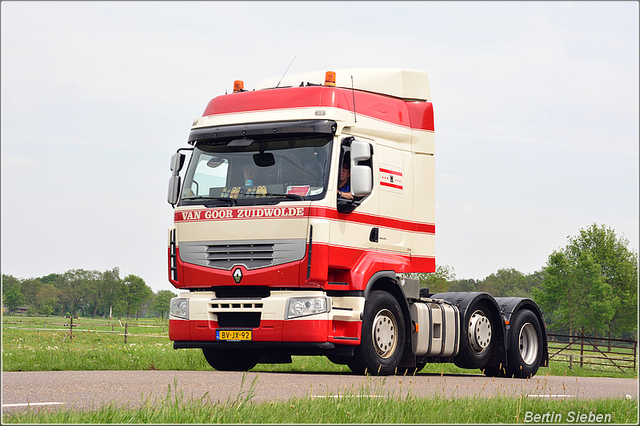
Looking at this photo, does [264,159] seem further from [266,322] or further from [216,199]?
[266,322]

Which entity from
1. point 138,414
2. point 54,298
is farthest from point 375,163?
point 54,298

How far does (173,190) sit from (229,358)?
9.94ft

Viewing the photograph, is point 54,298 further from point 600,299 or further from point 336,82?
point 336,82

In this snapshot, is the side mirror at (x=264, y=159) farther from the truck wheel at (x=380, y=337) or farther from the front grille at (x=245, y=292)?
the truck wheel at (x=380, y=337)

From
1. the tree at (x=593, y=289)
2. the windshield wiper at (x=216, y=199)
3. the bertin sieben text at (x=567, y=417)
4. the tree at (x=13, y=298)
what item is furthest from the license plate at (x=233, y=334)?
the tree at (x=13, y=298)

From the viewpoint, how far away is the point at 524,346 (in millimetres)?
15562

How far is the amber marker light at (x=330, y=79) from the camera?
41.1 ft

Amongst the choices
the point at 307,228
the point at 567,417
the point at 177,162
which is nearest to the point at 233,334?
the point at 307,228

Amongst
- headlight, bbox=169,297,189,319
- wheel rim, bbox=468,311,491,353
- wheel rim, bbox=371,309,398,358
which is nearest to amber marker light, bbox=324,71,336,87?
wheel rim, bbox=371,309,398,358

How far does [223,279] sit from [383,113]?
3722 mm

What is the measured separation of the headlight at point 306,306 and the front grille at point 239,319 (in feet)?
1.83

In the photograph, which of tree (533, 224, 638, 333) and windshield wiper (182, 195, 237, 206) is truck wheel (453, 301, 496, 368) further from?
tree (533, 224, 638, 333)

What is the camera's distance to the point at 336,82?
1327cm

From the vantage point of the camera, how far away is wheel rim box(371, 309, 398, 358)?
39.7 ft
